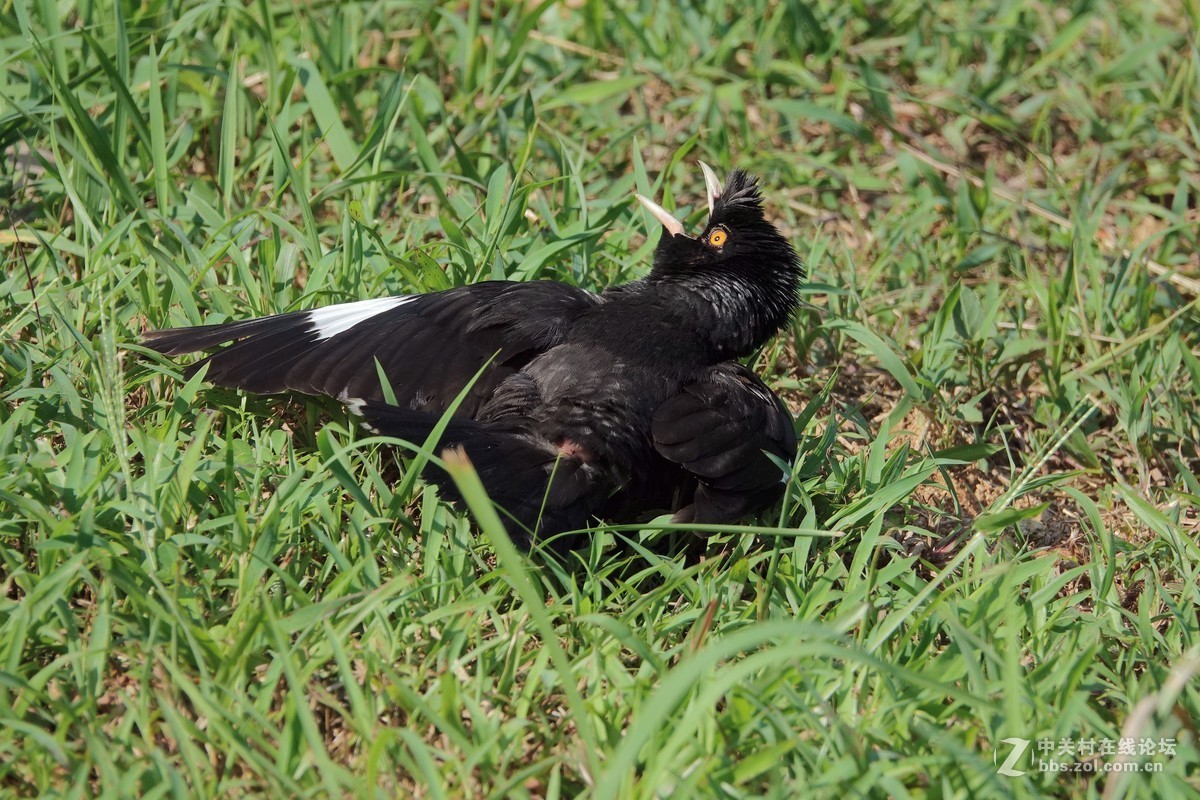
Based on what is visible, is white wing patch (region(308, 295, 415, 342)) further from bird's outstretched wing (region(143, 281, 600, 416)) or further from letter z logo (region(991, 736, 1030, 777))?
letter z logo (region(991, 736, 1030, 777))

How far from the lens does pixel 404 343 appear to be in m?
3.47

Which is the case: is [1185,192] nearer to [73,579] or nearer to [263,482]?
[263,482]

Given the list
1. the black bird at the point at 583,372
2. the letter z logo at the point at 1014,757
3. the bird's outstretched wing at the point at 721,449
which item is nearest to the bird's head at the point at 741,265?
the black bird at the point at 583,372

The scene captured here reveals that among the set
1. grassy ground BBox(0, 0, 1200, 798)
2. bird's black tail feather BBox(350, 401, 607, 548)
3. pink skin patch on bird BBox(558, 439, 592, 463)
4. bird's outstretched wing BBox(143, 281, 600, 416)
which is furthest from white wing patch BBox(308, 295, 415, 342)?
pink skin patch on bird BBox(558, 439, 592, 463)

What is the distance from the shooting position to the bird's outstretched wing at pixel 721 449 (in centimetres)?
310

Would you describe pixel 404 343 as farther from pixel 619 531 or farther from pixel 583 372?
pixel 619 531

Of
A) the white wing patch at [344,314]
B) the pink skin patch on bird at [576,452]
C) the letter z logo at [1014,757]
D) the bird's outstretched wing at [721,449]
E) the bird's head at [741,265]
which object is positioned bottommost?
the letter z logo at [1014,757]

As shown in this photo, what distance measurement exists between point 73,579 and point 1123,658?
2.63 metres

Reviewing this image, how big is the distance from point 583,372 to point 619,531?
1.69ft

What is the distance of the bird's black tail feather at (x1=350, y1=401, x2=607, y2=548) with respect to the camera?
290 cm

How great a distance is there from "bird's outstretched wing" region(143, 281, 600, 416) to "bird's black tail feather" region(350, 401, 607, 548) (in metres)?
0.31

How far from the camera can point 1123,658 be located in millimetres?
3018

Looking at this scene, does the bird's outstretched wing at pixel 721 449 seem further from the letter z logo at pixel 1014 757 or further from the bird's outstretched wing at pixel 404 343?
the letter z logo at pixel 1014 757

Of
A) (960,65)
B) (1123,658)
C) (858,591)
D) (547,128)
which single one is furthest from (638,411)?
(960,65)
